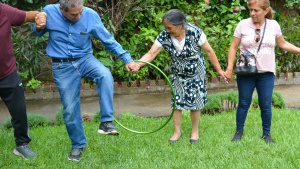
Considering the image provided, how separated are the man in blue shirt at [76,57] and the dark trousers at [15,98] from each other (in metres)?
0.47

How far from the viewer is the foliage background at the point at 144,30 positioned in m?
8.12

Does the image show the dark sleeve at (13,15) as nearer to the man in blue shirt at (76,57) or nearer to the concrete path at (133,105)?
the man in blue shirt at (76,57)

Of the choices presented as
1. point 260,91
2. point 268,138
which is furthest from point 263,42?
point 268,138

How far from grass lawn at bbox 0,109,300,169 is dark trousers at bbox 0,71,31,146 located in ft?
1.28

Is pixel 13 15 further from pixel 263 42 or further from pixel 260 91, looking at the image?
pixel 260 91

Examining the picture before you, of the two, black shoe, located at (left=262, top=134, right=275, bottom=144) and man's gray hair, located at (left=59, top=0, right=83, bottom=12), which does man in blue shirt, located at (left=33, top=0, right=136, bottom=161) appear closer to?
man's gray hair, located at (left=59, top=0, right=83, bottom=12)

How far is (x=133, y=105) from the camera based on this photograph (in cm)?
772

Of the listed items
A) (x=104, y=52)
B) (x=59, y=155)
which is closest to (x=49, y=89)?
(x=104, y=52)

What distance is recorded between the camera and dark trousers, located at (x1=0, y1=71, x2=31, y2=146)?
490cm

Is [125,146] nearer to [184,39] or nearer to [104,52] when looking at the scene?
[184,39]

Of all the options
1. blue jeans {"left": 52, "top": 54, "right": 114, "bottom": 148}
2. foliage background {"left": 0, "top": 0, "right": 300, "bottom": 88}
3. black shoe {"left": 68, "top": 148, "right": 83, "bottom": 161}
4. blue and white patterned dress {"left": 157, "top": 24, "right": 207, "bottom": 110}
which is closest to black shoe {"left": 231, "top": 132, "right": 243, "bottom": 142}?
blue and white patterned dress {"left": 157, "top": 24, "right": 207, "bottom": 110}

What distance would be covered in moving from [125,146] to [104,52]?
3.32 m

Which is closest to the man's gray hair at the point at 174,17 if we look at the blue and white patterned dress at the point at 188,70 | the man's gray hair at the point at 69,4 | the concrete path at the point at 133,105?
the blue and white patterned dress at the point at 188,70

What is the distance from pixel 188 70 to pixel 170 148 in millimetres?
915
